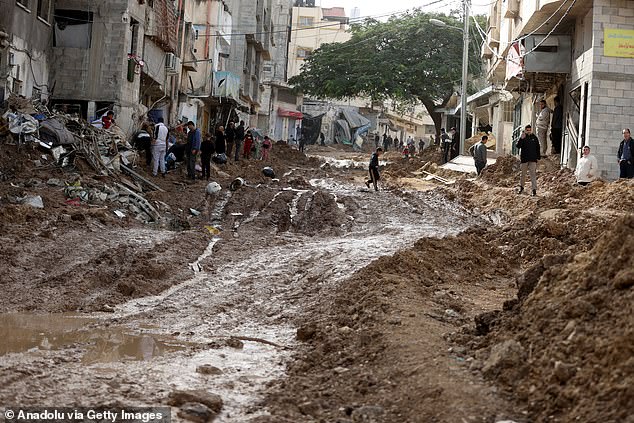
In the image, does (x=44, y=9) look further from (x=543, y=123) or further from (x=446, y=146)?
(x=446, y=146)

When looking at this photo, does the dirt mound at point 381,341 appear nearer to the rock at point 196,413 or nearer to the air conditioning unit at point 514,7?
the rock at point 196,413

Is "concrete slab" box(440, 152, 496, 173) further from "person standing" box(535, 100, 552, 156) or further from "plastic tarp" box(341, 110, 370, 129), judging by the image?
"plastic tarp" box(341, 110, 370, 129)

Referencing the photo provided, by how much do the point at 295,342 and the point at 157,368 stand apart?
1.69 metres

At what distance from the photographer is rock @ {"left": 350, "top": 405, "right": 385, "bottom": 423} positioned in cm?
541

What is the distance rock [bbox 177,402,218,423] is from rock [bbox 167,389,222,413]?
0.19ft

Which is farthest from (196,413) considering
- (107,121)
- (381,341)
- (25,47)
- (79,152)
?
(25,47)

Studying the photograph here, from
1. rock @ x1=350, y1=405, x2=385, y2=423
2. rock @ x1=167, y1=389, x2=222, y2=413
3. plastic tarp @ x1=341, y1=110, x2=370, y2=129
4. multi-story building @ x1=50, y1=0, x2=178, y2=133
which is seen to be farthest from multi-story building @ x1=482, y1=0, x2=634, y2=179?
plastic tarp @ x1=341, y1=110, x2=370, y2=129

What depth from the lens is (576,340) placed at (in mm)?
5441

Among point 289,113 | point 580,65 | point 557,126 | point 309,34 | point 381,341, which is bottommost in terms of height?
point 381,341

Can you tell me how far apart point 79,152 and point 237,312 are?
1046cm

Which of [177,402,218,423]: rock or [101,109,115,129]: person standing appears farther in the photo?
[101,109,115,129]: person standing

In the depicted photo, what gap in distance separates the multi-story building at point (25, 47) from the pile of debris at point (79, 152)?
3.90ft

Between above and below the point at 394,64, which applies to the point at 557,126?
below

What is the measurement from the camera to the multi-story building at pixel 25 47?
2073 centimetres
